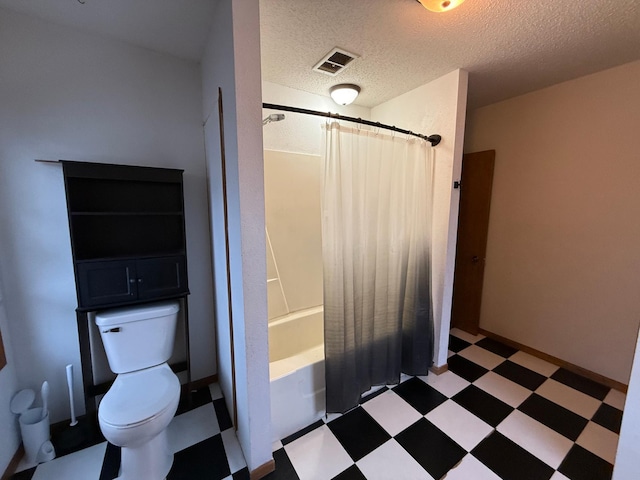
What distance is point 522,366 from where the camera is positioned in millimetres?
2240

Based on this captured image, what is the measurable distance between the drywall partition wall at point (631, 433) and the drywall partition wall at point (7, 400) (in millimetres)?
2907

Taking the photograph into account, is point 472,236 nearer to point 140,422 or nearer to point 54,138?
point 140,422

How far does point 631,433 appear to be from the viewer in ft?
3.63

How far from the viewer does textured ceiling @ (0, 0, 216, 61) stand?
1230 mm

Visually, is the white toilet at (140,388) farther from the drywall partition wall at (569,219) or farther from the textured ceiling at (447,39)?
the drywall partition wall at (569,219)

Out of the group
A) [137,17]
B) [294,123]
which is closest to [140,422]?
[137,17]

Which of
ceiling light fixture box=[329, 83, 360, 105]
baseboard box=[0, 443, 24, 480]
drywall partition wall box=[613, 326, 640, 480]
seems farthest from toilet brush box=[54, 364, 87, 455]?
drywall partition wall box=[613, 326, 640, 480]

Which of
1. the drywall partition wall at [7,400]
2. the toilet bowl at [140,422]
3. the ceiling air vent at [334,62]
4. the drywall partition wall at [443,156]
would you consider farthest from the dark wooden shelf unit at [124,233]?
the drywall partition wall at [443,156]

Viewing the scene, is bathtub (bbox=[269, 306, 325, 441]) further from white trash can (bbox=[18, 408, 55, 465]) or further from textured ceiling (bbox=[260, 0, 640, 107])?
textured ceiling (bbox=[260, 0, 640, 107])

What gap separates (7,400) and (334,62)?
2714 millimetres

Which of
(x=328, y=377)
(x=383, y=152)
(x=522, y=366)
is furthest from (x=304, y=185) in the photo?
(x=522, y=366)

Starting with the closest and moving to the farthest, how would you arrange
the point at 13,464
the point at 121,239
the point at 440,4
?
the point at 440,4, the point at 13,464, the point at 121,239

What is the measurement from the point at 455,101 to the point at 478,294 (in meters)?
1.98

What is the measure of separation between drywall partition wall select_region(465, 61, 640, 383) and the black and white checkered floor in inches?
18.1
